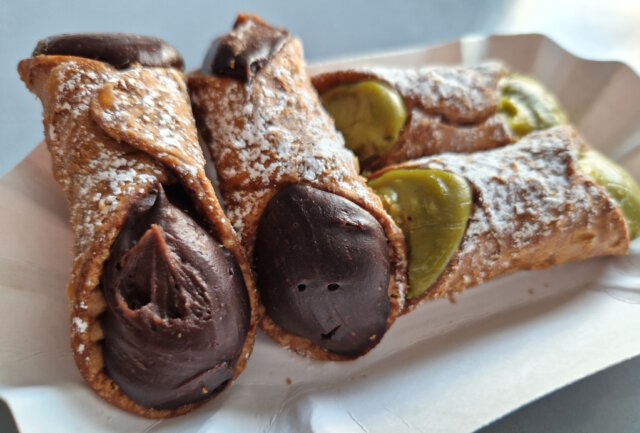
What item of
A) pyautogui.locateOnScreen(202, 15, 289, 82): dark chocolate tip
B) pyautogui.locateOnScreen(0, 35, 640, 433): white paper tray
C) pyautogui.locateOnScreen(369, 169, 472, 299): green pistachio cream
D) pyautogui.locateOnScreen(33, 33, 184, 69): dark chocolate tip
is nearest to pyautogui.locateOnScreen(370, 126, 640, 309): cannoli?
pyautogui.locateOnScreen(369, 169, 472, 299): green pistachio cream

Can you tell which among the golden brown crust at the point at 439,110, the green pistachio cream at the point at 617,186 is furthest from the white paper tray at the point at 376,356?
the golden brown crust at the point at 439,110

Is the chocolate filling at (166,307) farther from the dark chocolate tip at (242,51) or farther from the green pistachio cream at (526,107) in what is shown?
the green pistachio cream at (526,107)

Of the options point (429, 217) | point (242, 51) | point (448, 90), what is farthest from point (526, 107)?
point (242, 51)

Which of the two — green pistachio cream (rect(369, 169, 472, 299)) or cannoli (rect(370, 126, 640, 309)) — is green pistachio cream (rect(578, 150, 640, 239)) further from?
green pistachio cream (rect(369, 169, 472, 299))

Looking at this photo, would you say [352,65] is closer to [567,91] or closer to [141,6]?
[567,91]

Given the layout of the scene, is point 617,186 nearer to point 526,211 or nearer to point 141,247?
point 526,211

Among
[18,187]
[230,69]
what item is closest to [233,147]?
[230,69]
